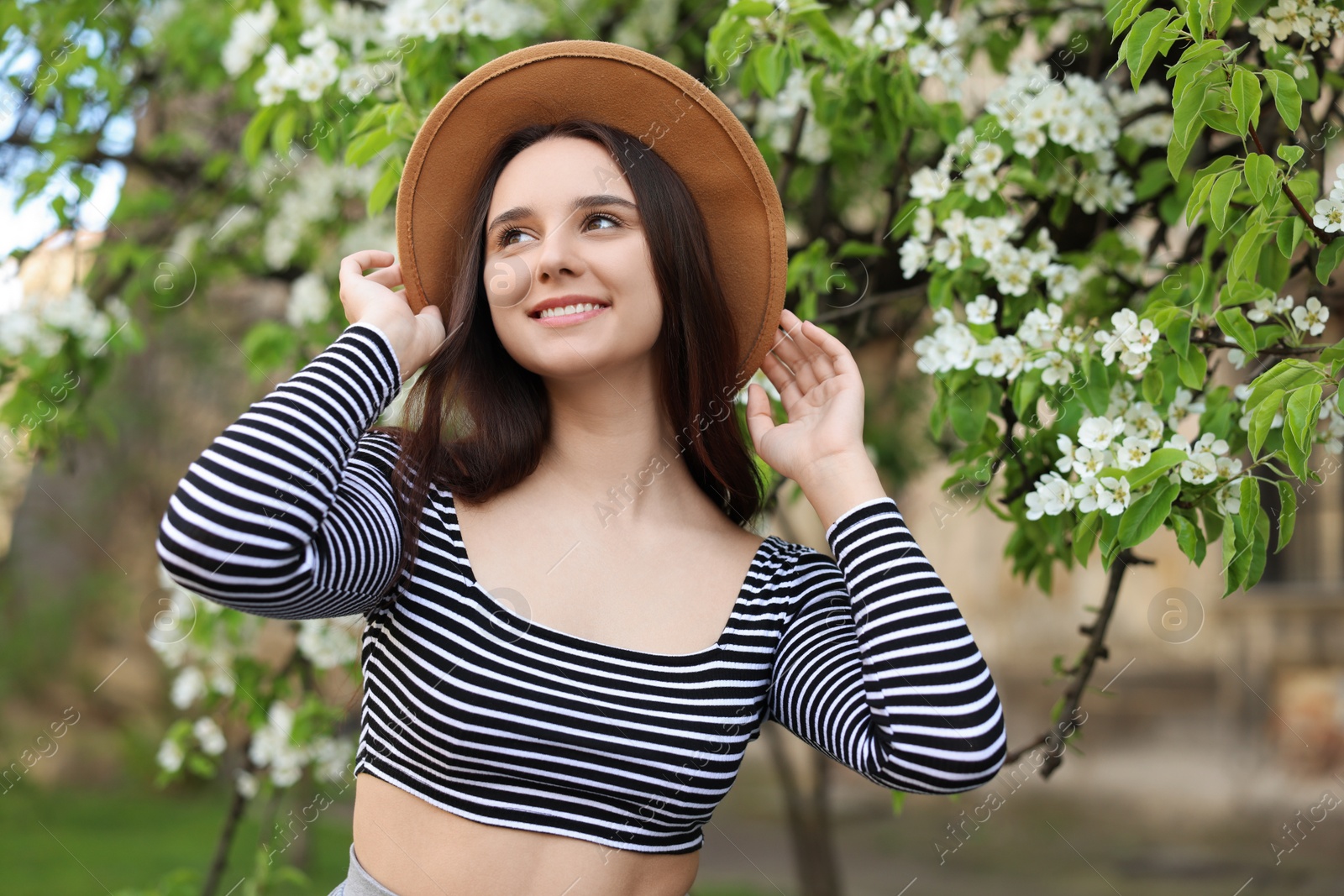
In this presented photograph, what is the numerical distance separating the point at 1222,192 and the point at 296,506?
124 centimetres

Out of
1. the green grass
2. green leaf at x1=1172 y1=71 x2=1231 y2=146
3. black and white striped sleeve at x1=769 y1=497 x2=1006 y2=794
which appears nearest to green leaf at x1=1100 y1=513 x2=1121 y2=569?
black and white striped sleeve at x1=769 y1=497 x2=1006 y2=794

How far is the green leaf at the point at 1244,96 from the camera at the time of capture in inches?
54.9

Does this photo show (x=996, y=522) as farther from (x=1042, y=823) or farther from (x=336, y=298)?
(x=336, y=298)

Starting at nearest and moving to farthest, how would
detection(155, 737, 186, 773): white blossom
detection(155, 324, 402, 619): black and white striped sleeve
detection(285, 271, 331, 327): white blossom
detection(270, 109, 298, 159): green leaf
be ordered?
detection(155, 324, 402, 619): black and white striped sleeve
detection(270, 109, 298, 159): green leaf
detection(155, 737, 186, 773): white blossom
detection(285, 271, 331, 327): white blossom

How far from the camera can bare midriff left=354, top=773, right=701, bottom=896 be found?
1390 millimetres

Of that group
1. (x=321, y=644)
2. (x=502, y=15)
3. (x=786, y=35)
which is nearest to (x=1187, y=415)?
(x=786, y=35)

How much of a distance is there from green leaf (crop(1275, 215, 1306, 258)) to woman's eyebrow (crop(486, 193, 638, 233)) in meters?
0.88

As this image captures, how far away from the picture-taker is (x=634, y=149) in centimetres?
162

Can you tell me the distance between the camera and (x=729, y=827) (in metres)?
8.63

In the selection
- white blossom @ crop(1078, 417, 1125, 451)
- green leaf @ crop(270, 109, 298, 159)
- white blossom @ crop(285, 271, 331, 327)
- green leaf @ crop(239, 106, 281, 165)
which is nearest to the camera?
white blossom @ crop(1078, 417, 1125, 451)

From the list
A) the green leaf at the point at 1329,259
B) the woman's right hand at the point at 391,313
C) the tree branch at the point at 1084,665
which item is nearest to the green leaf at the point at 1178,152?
the green leaf at the point at 1329,259

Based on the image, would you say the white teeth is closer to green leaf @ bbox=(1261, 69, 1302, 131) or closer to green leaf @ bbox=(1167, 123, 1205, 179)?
green leaf @ bbox=(1167, 123, 1205, 179)

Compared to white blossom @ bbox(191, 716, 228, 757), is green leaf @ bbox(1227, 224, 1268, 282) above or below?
above

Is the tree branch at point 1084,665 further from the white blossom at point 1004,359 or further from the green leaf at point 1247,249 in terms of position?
the green leaf at point 1247,249
